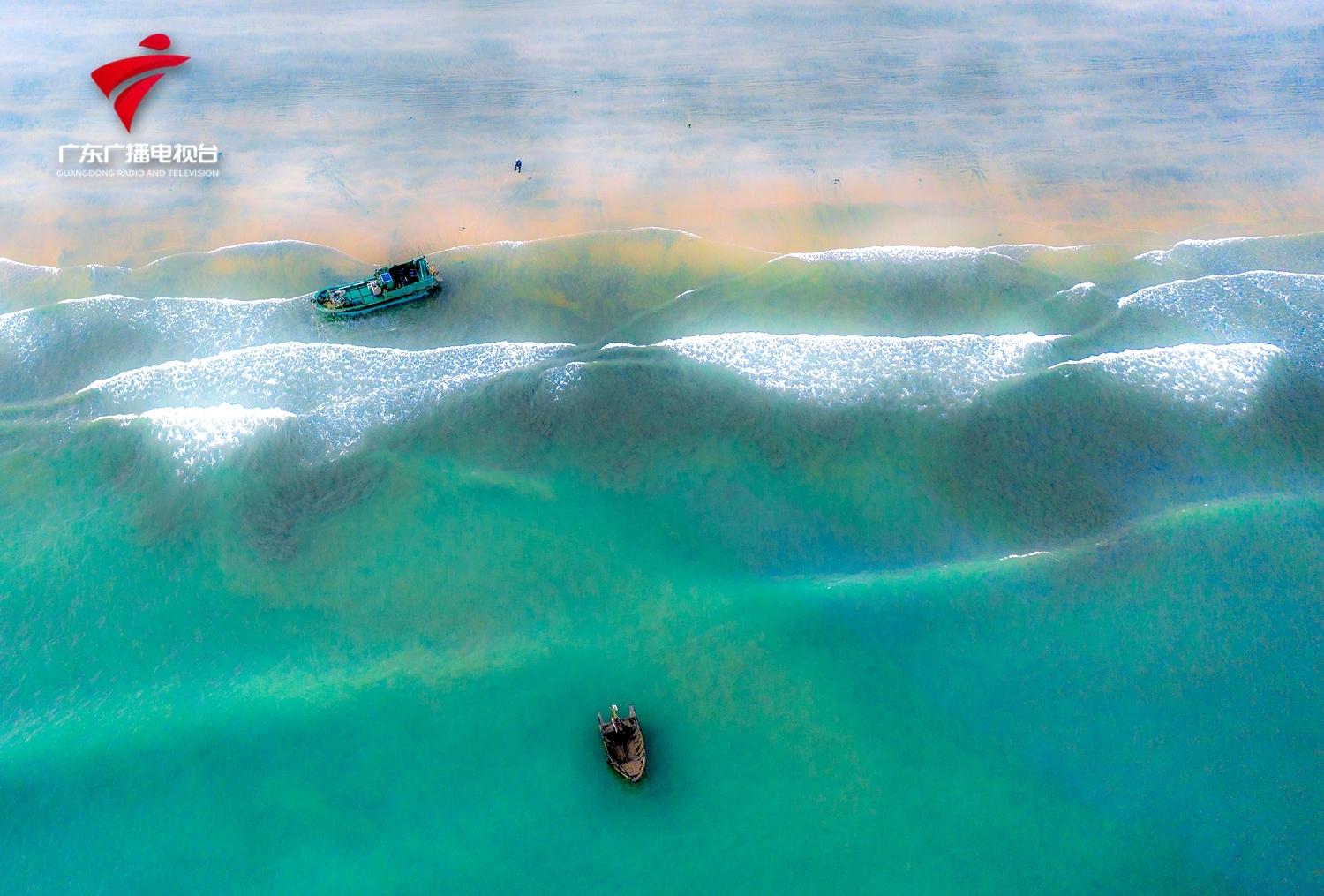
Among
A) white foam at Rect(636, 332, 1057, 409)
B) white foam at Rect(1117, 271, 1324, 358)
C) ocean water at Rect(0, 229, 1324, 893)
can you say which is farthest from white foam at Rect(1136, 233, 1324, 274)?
white foam at Rect(636, 332, 1057, 409)

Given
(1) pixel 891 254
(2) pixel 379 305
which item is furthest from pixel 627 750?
(1) pixel 891 254

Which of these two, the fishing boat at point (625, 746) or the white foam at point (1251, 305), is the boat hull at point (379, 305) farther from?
the white foam at point (1251, 305)

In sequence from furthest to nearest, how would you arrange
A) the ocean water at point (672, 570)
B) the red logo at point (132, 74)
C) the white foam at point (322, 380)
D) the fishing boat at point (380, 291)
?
1. the red logo at point (132, 74)
2. the fishing boat at point (380, 291)
3. the white foam at point (322, 380)
4. the ocean water at point (672, 570)

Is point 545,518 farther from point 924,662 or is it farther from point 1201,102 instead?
point 1201,102

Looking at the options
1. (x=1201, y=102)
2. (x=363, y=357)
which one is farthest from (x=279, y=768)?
(x=1201, y=102)

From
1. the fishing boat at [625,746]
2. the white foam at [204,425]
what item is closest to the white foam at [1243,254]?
the fishing boat at [625,746]

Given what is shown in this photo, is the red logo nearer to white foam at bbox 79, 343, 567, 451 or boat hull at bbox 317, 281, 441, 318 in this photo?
white foam at bbox 79, 343, 567, 451
